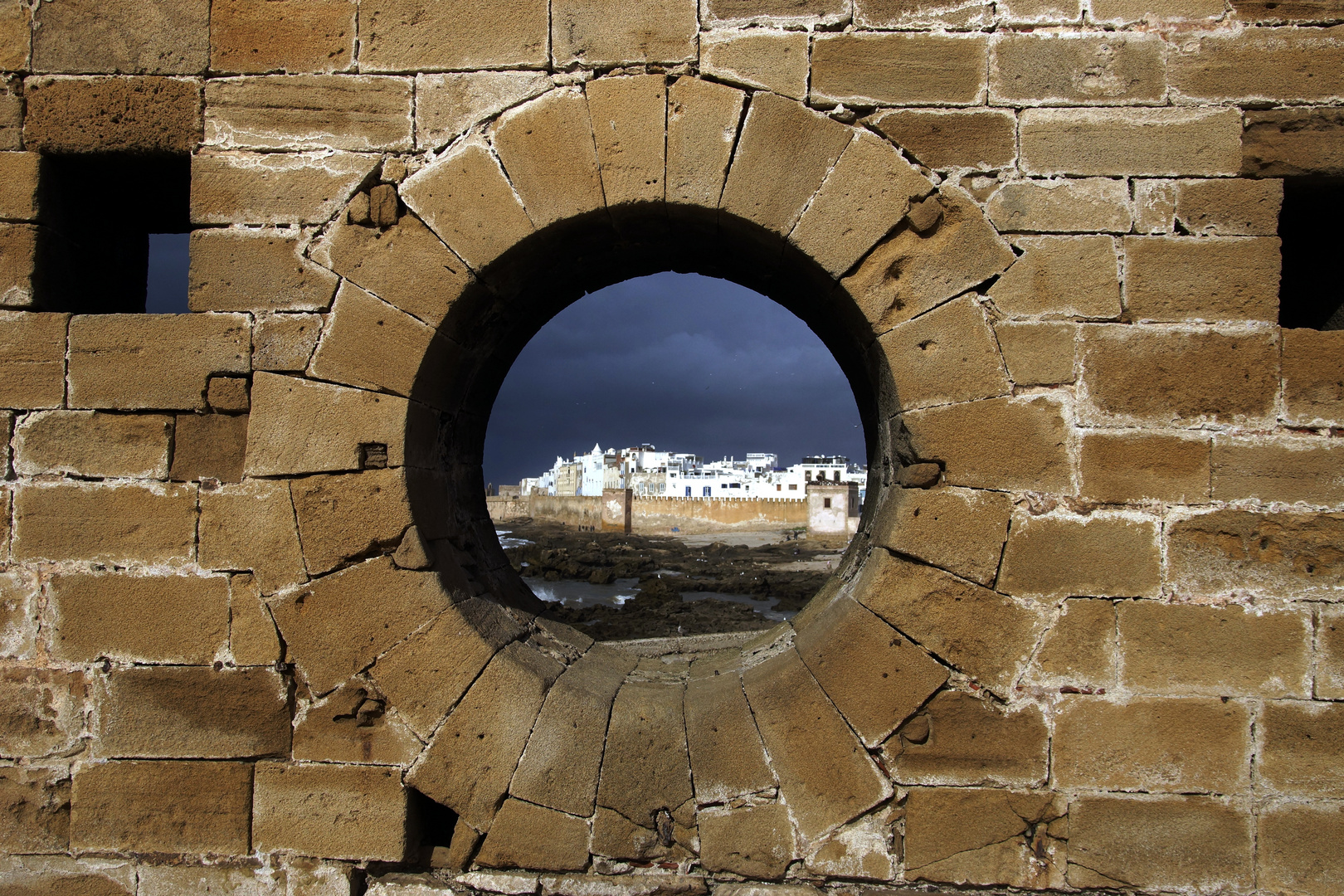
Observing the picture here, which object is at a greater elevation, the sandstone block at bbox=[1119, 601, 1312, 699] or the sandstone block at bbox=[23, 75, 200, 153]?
the sandstone block at bbox=[23, 75, 200, 153]

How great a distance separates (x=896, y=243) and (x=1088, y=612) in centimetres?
166

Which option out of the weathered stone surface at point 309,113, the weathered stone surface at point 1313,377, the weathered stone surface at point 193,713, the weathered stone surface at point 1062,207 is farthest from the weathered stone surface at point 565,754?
the weathered stone surface at point 1313,377

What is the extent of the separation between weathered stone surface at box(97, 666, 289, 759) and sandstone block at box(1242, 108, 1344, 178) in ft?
14.9

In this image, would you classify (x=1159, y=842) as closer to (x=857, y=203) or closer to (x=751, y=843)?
(x=751, y=843)

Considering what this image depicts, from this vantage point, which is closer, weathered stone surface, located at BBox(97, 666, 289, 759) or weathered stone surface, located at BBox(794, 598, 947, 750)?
weathered stone surface, located at BBox(794, 598, 947, 750)

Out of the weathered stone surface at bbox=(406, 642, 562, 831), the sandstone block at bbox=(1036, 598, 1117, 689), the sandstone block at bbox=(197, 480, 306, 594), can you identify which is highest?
the sandstone block at bbox=(197, 480, 306, 594)

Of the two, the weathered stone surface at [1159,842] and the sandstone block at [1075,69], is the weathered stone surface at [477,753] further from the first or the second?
the sandstone block at [1075,69]

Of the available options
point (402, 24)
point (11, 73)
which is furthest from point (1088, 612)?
point (11, 73)

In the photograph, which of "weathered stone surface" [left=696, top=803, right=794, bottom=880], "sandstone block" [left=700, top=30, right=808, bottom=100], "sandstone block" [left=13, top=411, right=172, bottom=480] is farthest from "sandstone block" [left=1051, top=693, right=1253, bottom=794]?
"sandstone block" [left=13, top=411, right=172, bottom=480]

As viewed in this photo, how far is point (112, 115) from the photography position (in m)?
3.04

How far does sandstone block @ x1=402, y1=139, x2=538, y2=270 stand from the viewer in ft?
9.52

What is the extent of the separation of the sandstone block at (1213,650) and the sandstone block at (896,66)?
7.32 ft

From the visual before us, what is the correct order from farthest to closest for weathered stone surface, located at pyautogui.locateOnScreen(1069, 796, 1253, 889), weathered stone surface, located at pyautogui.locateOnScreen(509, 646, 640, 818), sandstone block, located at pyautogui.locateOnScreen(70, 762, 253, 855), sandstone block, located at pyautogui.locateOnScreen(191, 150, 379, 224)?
1. sandstone block, located at pyautogui.locateOnScreen(191, 150, 379, 224)
2. sandstone block, located at pyautogui.locateOnScreen(70, 762, 253, 855)
3. weathered stone surface, located at pyautogui.locateOnScreen(509, 646, 640, 818)
4. weathered stone surface, located at pyautogui.locateOnScreen(1069, 796, 1253, 889)

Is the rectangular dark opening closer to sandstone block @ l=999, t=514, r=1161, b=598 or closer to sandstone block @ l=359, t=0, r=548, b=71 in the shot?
sandstone block @ l=999, t=514, r=1161, b=598
